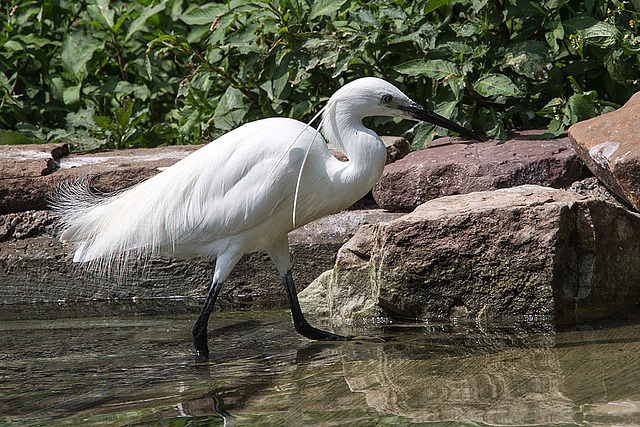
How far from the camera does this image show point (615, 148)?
3.62m

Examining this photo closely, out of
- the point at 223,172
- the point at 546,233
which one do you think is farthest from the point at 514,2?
the point at 223,172

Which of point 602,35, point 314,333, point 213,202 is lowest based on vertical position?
point 314,333

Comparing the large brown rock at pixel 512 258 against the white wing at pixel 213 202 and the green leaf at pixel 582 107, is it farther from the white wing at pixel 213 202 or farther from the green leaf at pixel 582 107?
the green leaf at pixel 582 107

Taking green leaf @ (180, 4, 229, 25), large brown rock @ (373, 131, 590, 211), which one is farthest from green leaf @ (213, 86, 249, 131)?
large brown rock @ (373, 131, 590, 211)

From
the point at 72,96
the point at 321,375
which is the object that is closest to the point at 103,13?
the point at 72,96

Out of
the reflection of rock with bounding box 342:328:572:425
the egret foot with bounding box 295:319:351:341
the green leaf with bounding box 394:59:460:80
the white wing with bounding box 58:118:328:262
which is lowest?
the egret foot with bounding box 295:319:351:341

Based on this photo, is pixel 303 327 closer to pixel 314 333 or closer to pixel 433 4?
pixel 314 333

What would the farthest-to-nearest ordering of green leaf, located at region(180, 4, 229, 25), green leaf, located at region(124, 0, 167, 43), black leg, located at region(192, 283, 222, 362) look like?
green leaf, located at region(124, 0, 167, 43) < green leaf, located at region(180, 4, 229, 25) < black leg, located at region(192, 283, 222, 362)

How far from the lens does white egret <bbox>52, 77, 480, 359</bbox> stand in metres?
3.37

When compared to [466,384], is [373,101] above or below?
above

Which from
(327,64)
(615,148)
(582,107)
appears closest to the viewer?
(615,148)

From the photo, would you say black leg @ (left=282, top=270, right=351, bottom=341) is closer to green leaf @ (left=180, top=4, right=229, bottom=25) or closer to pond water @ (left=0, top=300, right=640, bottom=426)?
pond water @ (left=0, top=300, right=640, bottom=426)

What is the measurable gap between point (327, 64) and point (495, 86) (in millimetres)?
1159

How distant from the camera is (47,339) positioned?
12.1 feet
